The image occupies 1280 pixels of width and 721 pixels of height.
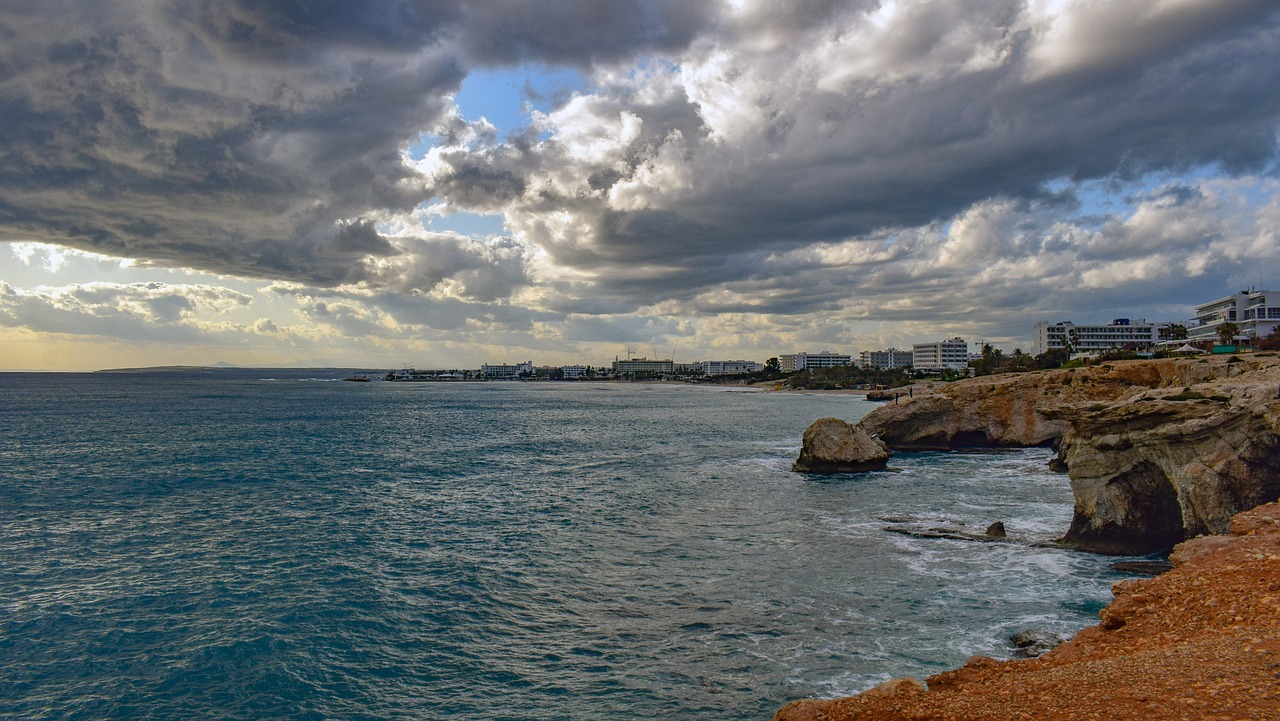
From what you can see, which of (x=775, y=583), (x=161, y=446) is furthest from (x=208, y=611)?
(x=161, y=446)

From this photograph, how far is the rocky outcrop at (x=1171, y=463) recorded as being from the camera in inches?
852

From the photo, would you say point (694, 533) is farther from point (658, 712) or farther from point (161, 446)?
point (161, 446)

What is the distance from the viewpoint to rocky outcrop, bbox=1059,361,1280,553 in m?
21.6

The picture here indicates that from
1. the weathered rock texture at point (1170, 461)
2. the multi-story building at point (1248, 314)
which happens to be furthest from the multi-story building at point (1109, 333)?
the weathered rock texture at point (1170, 461)

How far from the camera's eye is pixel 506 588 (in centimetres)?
2294

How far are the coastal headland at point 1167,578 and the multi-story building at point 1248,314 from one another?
10263 cm

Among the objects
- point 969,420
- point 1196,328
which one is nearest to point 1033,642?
point 969,420

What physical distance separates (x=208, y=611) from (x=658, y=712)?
1532cm

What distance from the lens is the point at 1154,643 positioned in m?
12.3

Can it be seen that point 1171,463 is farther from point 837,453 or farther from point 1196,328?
point 1196,328

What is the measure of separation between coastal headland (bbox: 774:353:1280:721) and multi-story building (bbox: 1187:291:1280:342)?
102632 mm

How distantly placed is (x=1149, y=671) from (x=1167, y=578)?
20.4 feet

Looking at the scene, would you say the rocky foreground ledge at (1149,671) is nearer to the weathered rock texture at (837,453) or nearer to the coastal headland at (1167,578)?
the coastal headland at (1167,578)

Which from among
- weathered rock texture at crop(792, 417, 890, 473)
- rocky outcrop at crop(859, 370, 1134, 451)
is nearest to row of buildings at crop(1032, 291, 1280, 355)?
rocky outcrop at crop(859, 370, 1134, 451)
